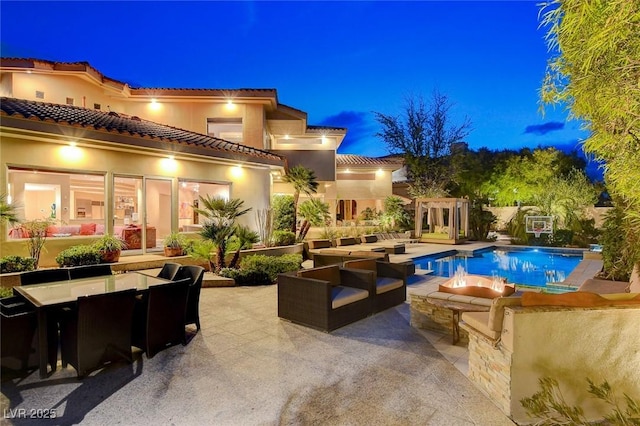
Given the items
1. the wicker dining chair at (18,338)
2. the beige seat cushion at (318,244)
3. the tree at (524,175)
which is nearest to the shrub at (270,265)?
the beige seat cushion at (318,244)

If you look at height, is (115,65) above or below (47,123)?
above

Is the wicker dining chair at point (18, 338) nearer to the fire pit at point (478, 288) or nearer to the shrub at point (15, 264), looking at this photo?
the shrub at point (15, 264)

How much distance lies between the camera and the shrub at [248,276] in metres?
9.11

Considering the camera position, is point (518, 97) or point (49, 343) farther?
point (518, 97)

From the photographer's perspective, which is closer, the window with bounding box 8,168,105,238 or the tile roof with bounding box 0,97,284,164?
the tile roof with bounding box 0,97,284,164

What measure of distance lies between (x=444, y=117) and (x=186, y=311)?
23.3 m

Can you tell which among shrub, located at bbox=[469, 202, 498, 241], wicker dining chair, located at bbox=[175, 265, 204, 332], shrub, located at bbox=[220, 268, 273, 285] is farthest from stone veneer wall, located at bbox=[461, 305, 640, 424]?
shrub, located at bbox=[469, 202, 498, 241]

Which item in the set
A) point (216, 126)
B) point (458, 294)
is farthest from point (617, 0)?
point (216, 126)

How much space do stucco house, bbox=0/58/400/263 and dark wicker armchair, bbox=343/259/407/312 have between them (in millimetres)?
7356

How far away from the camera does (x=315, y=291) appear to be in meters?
5.62

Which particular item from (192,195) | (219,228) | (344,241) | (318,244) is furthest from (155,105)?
(344,241)

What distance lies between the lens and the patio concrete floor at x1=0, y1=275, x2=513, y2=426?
3342mm

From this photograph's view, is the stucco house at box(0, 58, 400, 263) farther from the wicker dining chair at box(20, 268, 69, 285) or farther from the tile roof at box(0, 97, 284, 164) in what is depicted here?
the wicker dining chair at box(20, 268, 69, 285)

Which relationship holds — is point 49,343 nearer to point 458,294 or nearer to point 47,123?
point 458,294
